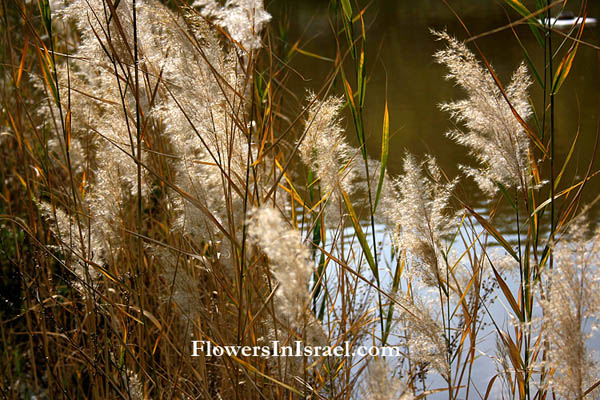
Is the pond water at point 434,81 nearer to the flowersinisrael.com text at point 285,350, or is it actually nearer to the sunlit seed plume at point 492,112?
the sunlit seed plume at point 492,112

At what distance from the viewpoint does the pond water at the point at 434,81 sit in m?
3.58

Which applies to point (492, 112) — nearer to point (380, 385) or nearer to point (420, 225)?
point (420, 225)

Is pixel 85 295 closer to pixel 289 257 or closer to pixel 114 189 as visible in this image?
pixel 114 189

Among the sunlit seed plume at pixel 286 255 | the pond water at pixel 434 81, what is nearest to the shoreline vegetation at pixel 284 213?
the sunlit seed plume at pixel 286 255

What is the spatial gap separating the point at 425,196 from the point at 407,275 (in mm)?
192

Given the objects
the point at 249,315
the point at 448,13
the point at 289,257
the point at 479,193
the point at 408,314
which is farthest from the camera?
the point at 448,13

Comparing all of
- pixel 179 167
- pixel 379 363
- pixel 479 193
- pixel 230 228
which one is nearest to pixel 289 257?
pixel 379 363

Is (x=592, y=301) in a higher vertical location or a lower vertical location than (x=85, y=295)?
higher

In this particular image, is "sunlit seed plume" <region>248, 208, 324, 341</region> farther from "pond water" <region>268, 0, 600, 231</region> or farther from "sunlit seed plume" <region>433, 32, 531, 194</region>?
"pond water" <region>268, 0, 600, 231</region>

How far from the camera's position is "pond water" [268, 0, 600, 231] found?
11.8 ft

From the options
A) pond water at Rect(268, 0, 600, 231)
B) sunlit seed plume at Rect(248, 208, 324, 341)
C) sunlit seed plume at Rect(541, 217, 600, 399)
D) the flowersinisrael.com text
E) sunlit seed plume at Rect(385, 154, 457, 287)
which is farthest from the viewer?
pond water at Rect(268, 0, 600, 231)

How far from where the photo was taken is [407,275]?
1.32 m

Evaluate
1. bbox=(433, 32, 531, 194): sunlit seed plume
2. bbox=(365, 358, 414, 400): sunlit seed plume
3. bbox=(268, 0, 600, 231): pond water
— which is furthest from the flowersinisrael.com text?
bbox=(268, 0, 600, 231): pond water

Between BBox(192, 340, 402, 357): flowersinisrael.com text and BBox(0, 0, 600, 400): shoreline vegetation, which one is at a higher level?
BBox(0, 0, 600, 400): shoreline vegetation
